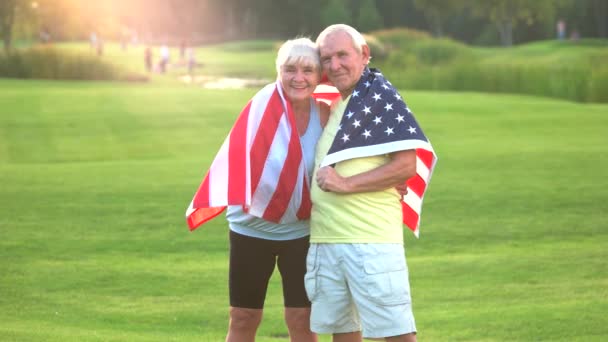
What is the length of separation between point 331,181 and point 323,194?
158 millimetres

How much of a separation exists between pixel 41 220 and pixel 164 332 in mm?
4686

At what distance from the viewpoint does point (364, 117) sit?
425 cm

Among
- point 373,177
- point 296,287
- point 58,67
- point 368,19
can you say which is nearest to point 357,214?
point 373,177

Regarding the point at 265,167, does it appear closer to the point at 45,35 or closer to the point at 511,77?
the point at 511,77

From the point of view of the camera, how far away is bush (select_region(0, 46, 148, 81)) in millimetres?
33875

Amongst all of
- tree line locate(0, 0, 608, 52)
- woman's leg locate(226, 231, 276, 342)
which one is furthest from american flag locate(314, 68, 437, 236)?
tree line locate(0, 0, 608, 52)

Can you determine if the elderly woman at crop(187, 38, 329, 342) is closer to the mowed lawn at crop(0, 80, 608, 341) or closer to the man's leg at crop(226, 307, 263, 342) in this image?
the man's leg at crop(226, 307, 263, 342)

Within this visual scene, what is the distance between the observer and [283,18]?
297ft

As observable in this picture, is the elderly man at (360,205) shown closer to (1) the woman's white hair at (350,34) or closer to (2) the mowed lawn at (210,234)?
(1) the woman's white hair at (350,34)

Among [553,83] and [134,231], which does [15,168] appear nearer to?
[134,231]

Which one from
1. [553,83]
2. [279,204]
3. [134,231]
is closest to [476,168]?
[134,231]

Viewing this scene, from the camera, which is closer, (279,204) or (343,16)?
(279,204)

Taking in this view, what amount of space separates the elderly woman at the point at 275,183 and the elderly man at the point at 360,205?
0.57 feet

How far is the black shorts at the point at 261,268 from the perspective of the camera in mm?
4688
